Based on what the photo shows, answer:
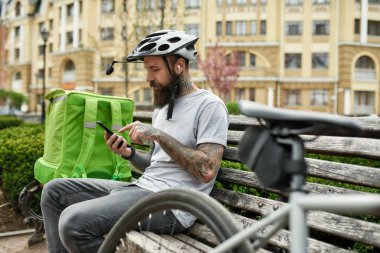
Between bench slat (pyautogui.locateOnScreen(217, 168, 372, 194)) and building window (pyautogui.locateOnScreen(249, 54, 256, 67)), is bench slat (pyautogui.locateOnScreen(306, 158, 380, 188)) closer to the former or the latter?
bench slat (pyautogui.locateOnScreen(217, 168, 372, 194))

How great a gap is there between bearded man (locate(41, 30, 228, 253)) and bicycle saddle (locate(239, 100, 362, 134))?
0.87m

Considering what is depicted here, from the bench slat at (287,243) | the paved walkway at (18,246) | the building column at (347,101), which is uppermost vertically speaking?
the building column at (347,101)

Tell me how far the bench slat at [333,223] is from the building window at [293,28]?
39.9m

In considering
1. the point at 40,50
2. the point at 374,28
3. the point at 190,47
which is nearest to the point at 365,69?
the point at 374,28

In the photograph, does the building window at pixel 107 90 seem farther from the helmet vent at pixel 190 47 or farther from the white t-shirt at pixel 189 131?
the white t-shirt at pixel 189 131

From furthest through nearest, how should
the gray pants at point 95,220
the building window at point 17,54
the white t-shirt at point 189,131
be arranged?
the building window at point 17,54
the white t-shirt at point 189,131
the gray pants at point 95,220

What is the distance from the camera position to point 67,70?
4756 cm

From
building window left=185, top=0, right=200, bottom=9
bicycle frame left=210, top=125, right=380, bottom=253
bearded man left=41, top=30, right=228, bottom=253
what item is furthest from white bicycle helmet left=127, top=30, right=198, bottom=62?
building window left=185, top=0, right=200, bottom=9

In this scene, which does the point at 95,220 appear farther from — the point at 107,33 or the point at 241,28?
the point at 107,33

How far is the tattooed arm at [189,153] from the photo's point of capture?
2.58 m

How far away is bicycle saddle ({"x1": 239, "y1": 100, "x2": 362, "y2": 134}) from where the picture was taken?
1.47m

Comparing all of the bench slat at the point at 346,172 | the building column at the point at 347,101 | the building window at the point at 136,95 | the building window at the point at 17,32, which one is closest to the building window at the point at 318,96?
the building column at the point at 347,101

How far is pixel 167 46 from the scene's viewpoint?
2852mm

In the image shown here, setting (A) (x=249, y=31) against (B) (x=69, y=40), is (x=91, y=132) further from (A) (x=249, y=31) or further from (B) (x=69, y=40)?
(B) (x=69, y=40)
